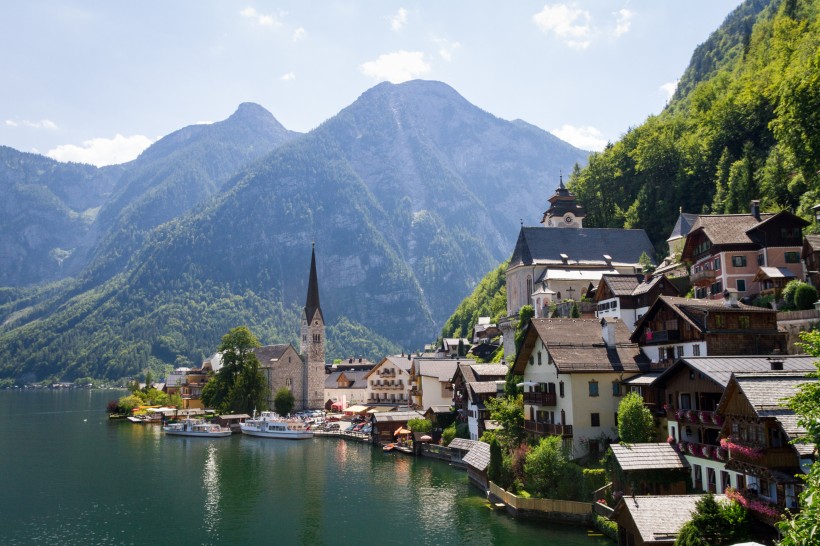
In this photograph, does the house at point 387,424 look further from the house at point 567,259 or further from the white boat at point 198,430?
the white boat at point 198,430

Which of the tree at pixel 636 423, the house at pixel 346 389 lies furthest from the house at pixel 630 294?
the house at pixel 346 389

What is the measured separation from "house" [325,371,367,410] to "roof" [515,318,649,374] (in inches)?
3191

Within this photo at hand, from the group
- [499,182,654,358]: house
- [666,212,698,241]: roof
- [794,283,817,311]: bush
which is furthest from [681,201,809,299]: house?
[499,182,654,358]: house

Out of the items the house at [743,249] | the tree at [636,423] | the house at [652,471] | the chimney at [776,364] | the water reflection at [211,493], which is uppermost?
the house at [743,249]

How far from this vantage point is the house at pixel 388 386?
402 feet

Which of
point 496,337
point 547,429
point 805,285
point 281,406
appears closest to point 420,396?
point 496,337

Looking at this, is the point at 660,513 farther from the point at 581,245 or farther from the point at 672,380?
the point at 581,245

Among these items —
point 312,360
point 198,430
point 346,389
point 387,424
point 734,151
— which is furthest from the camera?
point 312,360

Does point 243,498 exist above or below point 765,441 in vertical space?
below

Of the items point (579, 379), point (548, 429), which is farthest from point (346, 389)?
point (579, 379)

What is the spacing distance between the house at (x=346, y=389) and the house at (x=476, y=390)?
5228 cm

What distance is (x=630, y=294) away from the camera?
64062mm

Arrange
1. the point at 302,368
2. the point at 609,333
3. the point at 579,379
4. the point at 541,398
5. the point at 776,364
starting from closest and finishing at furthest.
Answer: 1. the point at 776,364
2. the point at 579,379
3. the point at 541,398
4. the point at 609,333
5. the point at 302,368

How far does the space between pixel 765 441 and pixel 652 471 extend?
9.13 meters
